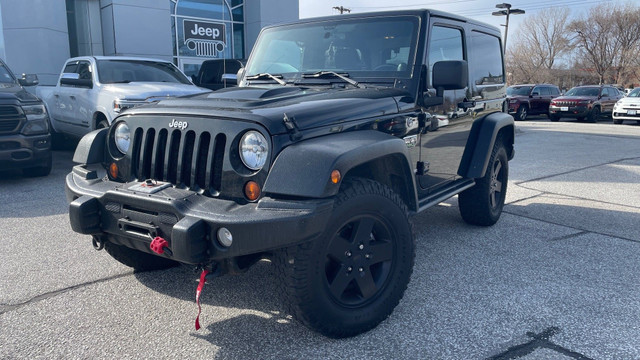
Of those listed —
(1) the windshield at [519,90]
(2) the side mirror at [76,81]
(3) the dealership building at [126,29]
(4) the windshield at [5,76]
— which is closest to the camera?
(4) the windshield at [5,76]

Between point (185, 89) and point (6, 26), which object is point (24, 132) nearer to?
point (185, 89)

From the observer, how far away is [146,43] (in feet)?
52.7

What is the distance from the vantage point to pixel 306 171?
2.56 m

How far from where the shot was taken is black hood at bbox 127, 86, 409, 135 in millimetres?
2821

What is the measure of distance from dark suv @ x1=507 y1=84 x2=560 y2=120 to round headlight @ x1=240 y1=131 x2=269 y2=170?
20.8 meters

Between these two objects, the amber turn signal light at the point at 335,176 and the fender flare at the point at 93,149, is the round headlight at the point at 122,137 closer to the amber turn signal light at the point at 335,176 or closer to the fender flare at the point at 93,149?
the fender flare at the point at 93,149

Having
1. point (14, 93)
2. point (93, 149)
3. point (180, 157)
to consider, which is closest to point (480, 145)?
point (180, 157)

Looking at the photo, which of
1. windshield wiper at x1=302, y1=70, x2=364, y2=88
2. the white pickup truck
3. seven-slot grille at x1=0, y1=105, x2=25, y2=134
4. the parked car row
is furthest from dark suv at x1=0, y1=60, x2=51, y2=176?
the parked car row

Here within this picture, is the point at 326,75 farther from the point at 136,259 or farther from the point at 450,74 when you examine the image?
the point at 136,259

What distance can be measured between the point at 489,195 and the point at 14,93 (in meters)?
6.37

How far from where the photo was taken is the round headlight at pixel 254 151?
2.71 m

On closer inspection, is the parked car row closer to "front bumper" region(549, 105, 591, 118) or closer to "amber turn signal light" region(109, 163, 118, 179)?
"front bumper" region(549, 105, 591, 118)

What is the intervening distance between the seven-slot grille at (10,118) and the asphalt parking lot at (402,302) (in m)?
1.82

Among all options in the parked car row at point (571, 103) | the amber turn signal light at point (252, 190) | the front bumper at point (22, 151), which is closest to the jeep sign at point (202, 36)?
the front bumper at point (22, 151)
